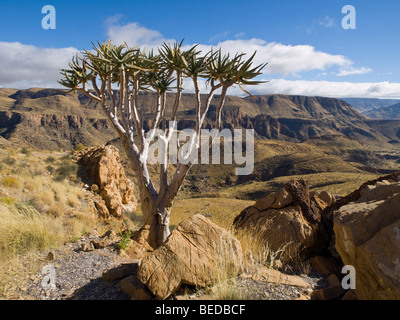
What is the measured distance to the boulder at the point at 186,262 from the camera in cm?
329

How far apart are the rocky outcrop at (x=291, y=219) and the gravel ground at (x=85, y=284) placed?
80cm

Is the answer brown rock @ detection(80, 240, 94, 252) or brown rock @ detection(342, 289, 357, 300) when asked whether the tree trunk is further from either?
brown rock @ detection(342, 289, 357, 300)

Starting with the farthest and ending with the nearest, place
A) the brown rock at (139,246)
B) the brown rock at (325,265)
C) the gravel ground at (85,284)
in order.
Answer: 1. the brown rock at (139,246)
2. the brown rock at (325,265)
3. the gravel ground at (85,284)

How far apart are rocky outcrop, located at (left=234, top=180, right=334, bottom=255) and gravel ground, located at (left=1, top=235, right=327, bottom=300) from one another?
797 millimetres

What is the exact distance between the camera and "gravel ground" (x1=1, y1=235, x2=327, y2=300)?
339 centimetres

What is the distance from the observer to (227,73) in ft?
21.7

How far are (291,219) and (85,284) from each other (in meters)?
4.39

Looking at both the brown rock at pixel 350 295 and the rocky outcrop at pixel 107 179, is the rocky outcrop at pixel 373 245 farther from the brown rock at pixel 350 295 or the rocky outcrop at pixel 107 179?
the rocky outcrop at pixel 107 179

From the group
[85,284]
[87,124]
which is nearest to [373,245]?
[85,284]

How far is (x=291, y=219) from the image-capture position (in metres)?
5.61
